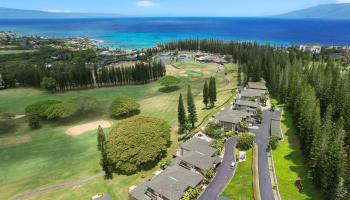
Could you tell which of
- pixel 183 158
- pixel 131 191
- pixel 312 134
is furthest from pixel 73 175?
pixel 312 134

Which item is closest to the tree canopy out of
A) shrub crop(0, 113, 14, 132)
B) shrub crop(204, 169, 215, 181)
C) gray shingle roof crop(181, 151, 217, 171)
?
shrub crop(0, 113, 14, 132)

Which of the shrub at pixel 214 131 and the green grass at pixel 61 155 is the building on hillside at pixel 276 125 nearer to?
the shrub at pixel 214 131

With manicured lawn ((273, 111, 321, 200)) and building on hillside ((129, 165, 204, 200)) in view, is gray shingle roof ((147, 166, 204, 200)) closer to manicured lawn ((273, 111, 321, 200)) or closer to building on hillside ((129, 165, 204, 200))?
building on hillside ((129, 165, 204, 200))

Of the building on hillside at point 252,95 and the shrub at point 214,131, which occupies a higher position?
the building on hillside at point 252,95

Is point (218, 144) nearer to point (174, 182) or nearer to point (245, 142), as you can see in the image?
point (245, 142)

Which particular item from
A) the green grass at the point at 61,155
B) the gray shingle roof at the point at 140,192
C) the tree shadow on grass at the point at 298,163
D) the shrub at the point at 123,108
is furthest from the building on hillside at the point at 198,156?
the shrub at the point at 123,108
